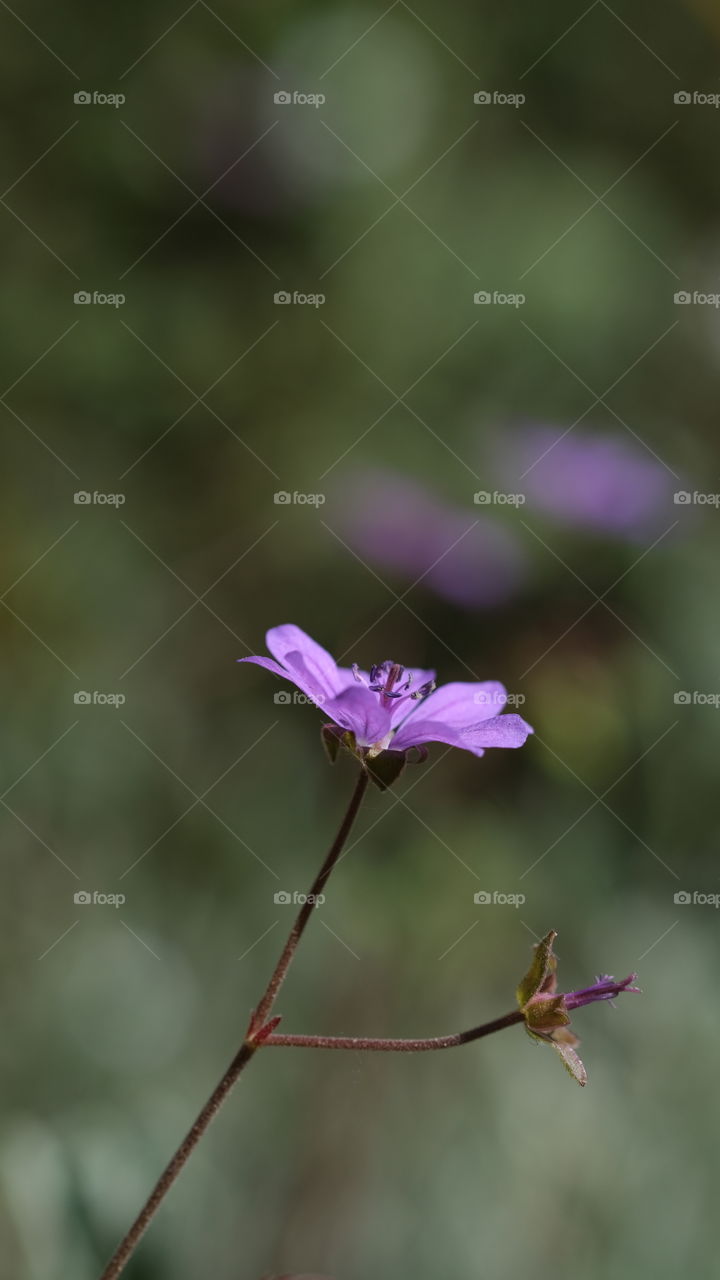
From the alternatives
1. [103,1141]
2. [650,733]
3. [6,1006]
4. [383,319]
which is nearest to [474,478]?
[383,319]

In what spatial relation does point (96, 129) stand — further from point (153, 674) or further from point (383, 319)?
point (153, 674)

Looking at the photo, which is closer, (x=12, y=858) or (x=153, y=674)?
(x=12, y=858)
